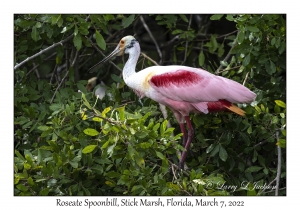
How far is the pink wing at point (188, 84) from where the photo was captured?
20.6 ft

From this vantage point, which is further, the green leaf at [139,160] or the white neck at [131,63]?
the white neck at [131,63]

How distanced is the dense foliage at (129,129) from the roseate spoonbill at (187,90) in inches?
5.0

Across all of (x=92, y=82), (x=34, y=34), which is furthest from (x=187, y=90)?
(x=92, y=82)

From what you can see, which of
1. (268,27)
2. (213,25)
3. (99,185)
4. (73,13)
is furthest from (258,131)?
(213,25)

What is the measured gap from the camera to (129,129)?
17.1ft

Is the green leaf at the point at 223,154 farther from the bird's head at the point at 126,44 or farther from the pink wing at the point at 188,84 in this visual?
the bird's head at the point at 126,44

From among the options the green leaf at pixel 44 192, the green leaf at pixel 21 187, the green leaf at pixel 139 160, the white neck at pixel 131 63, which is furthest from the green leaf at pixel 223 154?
A: the green leaf at pixel 21 187

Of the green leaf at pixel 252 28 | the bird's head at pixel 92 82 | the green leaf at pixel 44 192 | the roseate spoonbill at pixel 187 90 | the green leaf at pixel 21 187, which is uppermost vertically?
the green leaf at pixel 252 28

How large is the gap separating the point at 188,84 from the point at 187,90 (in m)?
0.05

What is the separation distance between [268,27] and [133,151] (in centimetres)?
181

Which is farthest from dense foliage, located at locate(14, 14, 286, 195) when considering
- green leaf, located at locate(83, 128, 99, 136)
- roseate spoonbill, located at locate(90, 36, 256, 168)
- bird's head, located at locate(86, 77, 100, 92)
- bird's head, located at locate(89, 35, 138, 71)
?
bird's head, located at locate(86, 77, 100, 92)

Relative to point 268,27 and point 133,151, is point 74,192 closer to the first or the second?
point 133,151

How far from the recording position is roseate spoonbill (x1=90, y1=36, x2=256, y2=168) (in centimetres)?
623

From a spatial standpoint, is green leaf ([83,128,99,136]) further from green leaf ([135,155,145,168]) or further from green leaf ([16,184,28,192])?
green leaf ([16,184,28,192])
